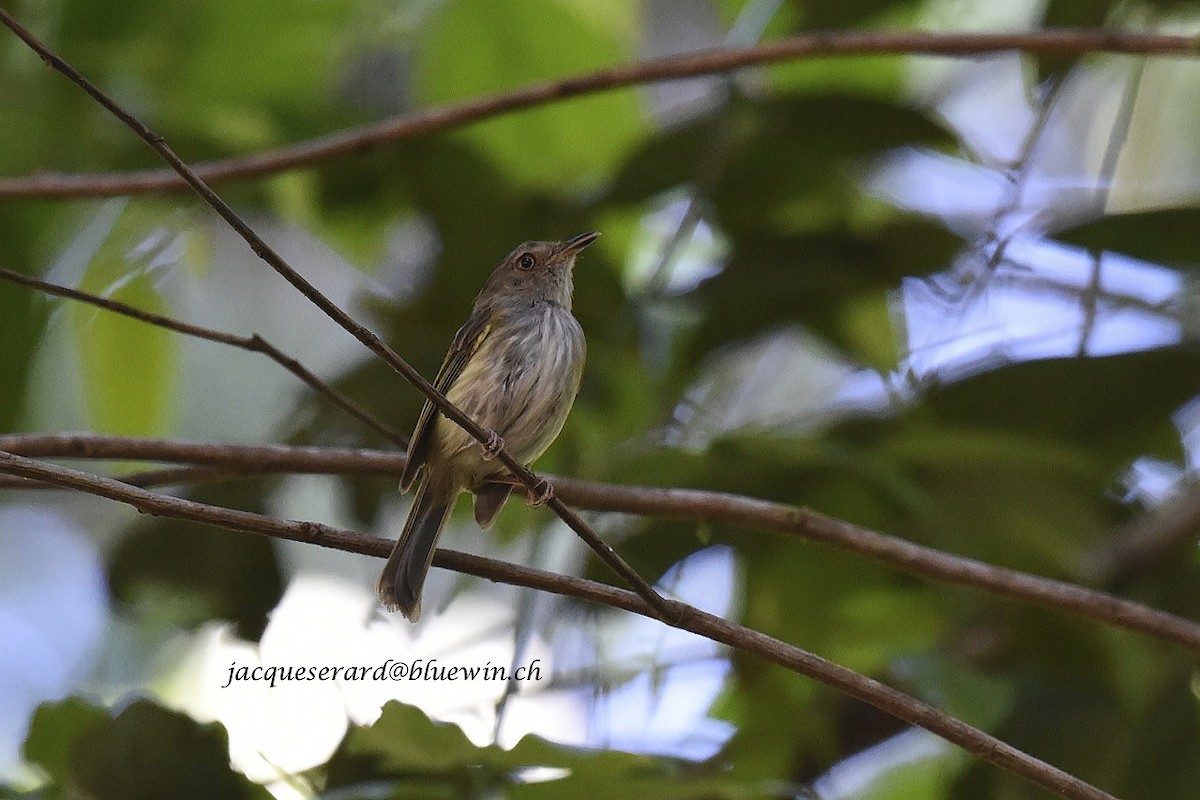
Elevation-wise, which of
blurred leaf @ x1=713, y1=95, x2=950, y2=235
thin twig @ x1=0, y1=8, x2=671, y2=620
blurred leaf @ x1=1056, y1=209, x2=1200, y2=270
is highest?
blurred leaf @ x1=713, y1=95, x2=950, y2=235

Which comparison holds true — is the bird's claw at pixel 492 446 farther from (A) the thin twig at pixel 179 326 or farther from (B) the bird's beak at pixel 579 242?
(B) the bird's beak at pixel 579 242

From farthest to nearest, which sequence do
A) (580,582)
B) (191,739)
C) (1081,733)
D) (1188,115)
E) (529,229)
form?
(1188,115), (529,229), (1081,733), (191,739), (580,582)

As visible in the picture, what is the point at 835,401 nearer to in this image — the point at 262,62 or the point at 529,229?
the point at 529,229

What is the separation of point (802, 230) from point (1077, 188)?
120 centimetres

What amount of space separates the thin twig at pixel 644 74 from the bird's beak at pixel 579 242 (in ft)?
1.32

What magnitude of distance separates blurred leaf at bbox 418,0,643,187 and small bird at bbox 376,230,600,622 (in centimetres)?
164

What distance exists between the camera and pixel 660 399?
4.46 m

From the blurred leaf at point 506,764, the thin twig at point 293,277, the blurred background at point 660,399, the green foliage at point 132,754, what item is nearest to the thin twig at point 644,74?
the blurred background at point 660,399

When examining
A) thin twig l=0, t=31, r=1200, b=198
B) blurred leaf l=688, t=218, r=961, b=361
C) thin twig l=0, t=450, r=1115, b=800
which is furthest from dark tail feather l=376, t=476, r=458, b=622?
blurred leaf l=688, t=218, r=961, b=361

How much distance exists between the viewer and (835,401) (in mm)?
4766

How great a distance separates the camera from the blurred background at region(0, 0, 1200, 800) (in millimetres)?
3646

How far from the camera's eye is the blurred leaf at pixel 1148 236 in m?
3.99

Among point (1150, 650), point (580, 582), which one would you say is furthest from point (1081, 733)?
point (580, 582)

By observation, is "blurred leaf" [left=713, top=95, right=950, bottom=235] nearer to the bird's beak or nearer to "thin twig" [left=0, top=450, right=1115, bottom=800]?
the bird's beak
